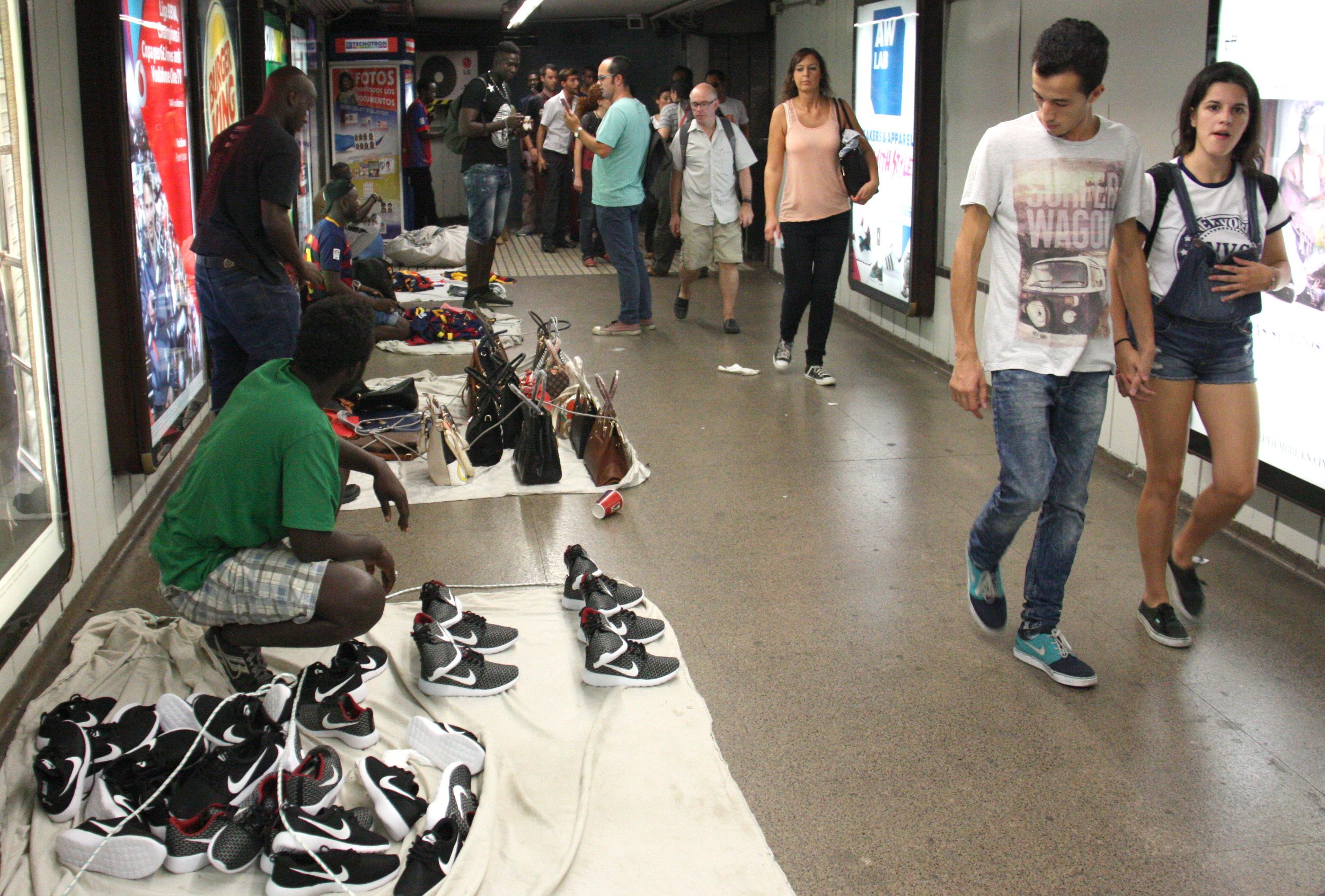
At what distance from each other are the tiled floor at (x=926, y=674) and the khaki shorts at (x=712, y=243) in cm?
259

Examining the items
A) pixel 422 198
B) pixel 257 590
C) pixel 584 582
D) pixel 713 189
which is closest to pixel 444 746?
pixel 257 590

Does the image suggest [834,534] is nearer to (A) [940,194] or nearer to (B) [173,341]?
(B) [173,341]

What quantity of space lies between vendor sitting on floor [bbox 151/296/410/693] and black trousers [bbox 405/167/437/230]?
10.7 metres

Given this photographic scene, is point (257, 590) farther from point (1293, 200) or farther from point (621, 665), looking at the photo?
point (1293, 200)

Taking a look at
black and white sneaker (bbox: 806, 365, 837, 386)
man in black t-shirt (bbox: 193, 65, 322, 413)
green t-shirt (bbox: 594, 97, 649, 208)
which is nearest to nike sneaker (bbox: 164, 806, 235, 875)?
man in black t-shirt (bbox: 193, 65, 322, 413)

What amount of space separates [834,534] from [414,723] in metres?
2.07

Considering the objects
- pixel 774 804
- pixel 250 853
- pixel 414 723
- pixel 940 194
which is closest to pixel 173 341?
pixel 414 723

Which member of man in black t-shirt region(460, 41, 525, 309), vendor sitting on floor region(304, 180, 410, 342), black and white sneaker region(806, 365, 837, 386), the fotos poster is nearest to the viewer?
black and white sneaker region(806, 365, 837, 386)

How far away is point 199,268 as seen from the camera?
4.43m

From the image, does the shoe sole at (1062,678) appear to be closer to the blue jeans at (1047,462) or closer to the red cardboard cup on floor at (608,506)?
the blue jeans at (1047,462)

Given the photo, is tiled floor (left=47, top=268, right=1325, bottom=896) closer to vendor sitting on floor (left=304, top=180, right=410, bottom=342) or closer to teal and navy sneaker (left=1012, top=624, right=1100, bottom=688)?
teal and navy sneaker (left=1012, top=624, right=1100, bottom=688)

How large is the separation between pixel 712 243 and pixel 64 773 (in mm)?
6370

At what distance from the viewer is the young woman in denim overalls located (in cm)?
332

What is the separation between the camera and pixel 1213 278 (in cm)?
335
